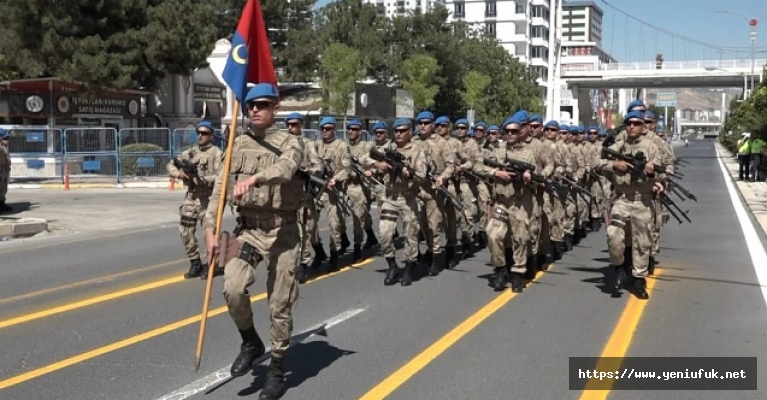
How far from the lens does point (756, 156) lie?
31.4 meters

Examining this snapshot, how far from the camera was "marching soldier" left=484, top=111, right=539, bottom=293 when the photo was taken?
368 inches

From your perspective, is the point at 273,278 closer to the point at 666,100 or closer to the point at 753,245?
the point at 753,245

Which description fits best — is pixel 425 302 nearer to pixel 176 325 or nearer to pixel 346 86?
pixel 176 325

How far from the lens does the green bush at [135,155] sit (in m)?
27.5

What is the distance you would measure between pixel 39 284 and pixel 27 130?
63.6 ft

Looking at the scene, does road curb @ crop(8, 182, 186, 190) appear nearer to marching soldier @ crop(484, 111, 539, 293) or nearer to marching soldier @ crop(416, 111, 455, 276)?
marching soldier @ crop(416, 111, 455, 276)

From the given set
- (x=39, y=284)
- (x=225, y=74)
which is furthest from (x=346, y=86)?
(x=225, y=74)

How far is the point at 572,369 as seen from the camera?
248 inches

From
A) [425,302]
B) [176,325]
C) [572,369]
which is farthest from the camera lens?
[425,302]

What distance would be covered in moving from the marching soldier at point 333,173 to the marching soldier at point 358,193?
21 centimetres

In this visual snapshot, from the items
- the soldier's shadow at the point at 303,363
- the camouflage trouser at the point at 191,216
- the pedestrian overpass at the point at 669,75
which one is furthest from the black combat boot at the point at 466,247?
the pedestrian overpass at the point at 669,75

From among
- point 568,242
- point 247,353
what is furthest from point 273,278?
point 568,242

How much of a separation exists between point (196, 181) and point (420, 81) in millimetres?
42316

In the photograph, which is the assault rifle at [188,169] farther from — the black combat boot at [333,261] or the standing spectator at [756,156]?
the standing spectator at [756,156]
